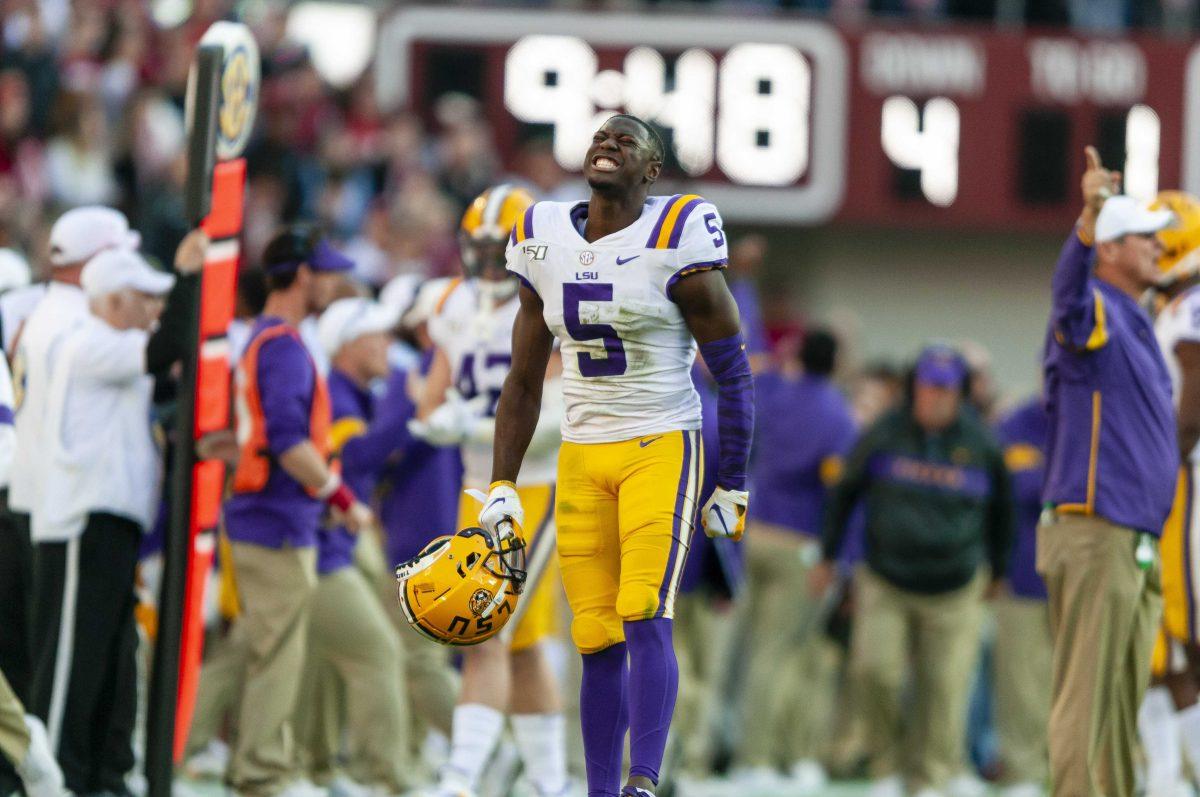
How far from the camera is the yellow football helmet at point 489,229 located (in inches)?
349

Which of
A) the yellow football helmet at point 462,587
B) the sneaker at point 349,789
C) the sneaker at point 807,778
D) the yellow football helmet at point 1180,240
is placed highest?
the yellow football helmet at point 1180,240

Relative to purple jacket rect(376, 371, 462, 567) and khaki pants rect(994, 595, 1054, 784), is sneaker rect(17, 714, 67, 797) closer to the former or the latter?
purple jacket rect(376, 371, 462, 567)

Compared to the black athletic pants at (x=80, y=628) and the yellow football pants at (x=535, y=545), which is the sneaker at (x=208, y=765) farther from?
the yellow football pants at (x=535, y=545)

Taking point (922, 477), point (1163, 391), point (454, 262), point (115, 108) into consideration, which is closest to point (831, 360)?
point (922, 477)

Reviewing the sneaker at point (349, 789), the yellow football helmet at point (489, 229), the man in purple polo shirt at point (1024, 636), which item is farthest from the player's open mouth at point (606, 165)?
the man in purple polo shirt at point (1024, 636)

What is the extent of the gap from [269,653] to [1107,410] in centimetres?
351

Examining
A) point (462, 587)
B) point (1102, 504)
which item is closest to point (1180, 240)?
point (1102, 504)

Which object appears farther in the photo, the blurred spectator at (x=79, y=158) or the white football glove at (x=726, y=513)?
the blurred spectator at (x=79, y=158)

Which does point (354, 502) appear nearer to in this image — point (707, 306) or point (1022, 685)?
point (707, 306)

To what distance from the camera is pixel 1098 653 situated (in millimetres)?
7895

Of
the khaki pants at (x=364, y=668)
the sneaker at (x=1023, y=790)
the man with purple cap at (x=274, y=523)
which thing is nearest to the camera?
the man with purple cap at (x=274, y=523)

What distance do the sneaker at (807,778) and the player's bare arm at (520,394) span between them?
535 cm

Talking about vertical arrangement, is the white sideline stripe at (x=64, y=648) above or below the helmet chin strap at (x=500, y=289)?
below

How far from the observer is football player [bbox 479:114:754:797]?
681 centimetres
